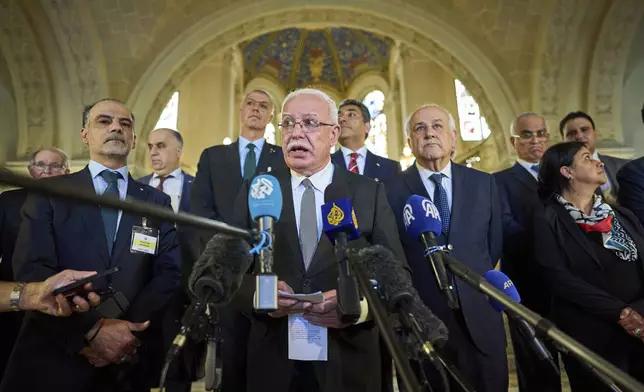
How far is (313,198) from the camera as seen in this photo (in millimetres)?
1675

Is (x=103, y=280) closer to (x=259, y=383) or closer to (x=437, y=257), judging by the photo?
(x=259, y=383)

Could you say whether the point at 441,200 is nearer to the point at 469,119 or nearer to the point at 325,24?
the point at 325,24

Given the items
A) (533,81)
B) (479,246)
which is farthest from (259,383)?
(533,81)

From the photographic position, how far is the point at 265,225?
1.07 metres

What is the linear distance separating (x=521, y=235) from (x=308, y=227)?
1.43m

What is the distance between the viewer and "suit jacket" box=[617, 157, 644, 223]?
2.61 metres

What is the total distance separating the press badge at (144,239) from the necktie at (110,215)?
87 mm

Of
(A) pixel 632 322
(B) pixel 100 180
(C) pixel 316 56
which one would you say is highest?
(C) pixel 316 56

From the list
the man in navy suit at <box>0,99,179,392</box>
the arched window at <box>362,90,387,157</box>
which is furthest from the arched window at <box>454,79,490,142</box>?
the man in navy suit at <box>0,99,179,392</box>

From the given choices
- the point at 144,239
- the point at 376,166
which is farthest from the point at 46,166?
the point at 376,166

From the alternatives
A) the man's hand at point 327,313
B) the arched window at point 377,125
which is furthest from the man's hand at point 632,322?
the arched window at point 377,125

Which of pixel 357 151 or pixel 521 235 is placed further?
pixel 357 151

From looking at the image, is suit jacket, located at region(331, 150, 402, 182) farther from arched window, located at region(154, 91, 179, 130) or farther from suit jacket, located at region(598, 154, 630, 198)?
arched window, located at region(154, 91, 179, 130)

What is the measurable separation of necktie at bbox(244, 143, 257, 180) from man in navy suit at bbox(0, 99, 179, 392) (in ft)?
1.73
